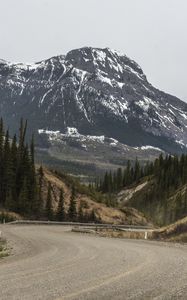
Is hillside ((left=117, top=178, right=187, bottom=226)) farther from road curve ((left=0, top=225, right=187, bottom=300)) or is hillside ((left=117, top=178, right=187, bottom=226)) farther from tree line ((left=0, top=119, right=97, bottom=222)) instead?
road curve ((left=0, top=225, right=187, bottom=300))

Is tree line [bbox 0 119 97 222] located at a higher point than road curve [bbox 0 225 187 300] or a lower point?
higher

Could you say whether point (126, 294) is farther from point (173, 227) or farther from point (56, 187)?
point (56, 187)

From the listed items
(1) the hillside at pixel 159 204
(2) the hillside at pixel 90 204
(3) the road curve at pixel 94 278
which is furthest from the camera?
(1) the hillside at pixel 159 204

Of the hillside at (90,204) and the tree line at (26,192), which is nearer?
the tree line at (26,192)

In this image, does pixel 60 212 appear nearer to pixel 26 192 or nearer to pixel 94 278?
pixel 26 192

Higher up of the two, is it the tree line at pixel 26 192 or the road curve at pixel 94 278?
the tree line at pixel 26 192

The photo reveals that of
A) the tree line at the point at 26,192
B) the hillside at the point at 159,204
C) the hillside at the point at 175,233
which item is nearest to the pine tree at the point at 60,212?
the tree line at the point at 26,192

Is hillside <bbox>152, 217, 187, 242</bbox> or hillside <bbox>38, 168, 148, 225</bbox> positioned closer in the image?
hillside <bbox>152, 217, 187, 242</bbox>

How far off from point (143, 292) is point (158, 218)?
15892 centimetres

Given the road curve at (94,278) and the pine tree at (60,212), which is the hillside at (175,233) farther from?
the pine tree at (60,212)

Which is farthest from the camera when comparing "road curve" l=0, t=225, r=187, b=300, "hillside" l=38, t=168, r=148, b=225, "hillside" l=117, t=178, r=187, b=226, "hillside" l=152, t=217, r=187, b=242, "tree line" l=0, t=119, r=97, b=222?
"hillside" l=117, t=178, r=187, b=226

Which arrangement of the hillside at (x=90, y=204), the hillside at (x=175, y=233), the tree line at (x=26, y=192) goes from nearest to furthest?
the hillside at (x=175, y=233) < the tree line at (x=26, y=192) < the hillside at (x=90, y=204)

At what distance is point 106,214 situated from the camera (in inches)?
4092

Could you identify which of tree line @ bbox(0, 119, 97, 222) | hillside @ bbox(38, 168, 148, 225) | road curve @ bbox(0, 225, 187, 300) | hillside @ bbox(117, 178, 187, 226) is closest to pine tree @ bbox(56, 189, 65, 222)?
tree line @ bbox(0, 119, 97, 222)
